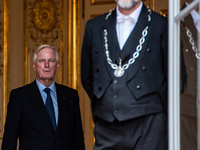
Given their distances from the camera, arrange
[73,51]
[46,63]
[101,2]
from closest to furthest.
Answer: [46,63] → [101,2] → [73,51]

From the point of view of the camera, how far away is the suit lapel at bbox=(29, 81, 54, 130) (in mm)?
3517

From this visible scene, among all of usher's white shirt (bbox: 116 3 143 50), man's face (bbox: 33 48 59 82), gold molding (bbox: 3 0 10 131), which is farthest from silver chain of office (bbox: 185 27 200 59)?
gold molding (bbox: 3 0 10 131)

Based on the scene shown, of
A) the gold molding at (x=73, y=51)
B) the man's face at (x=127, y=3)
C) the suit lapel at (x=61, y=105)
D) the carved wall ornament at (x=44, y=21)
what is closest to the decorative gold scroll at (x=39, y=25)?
the carved wall ornament at (x=44, y=21)

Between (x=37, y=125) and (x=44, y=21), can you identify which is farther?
(x=44, y=21)

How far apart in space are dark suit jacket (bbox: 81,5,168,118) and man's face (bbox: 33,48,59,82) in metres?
0.92

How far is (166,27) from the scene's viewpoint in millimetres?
2561

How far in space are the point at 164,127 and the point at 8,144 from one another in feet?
4.83

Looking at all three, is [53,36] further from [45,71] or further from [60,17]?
[45,71]

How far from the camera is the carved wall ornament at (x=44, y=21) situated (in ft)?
18.9

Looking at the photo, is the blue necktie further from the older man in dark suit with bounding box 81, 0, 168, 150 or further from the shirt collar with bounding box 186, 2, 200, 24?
the shirt collar with bounding box 186, 2, 200, 24

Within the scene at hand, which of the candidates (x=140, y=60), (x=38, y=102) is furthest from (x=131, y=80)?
(x=38, y=102)

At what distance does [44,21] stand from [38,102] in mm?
2357

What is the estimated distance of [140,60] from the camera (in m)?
2.48

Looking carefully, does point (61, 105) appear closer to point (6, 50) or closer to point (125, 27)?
point (125, 27)
